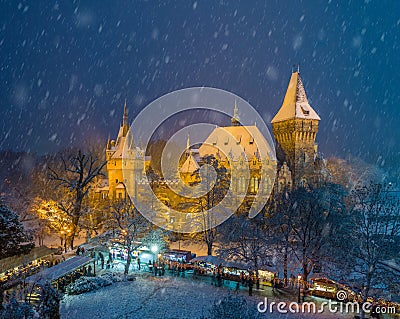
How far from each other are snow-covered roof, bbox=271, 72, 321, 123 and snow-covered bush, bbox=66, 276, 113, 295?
31155 mm

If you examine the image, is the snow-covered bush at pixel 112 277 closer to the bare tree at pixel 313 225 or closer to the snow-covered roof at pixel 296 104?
the bare tree at pixel 313 225

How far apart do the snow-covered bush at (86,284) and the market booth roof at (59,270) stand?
748 millimetres

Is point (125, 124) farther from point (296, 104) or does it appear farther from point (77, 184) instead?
point (77, 184)

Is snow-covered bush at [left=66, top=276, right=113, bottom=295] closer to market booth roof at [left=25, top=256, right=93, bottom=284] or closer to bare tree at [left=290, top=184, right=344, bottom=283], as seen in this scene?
market booth roof at [left=25, top=256, right=93, bottom=284]

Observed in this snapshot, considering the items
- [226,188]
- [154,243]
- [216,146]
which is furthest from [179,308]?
[216,146]

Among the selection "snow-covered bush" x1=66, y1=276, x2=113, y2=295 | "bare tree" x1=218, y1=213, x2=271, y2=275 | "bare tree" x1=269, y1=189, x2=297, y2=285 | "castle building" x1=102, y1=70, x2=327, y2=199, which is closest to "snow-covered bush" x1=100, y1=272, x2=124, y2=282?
"snow-covered bush" x1=66, y1=276, x2=113, y2=295

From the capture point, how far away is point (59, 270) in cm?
1773

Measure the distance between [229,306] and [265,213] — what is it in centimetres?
2187

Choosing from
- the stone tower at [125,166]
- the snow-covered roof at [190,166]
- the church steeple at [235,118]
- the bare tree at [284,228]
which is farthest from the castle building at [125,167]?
the bare tree at [284,228]

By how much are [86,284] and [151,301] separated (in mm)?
3699

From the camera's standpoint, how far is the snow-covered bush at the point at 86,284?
17.1m

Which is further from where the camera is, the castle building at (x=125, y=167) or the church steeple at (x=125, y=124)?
the church steeple at (x=125, y=124)

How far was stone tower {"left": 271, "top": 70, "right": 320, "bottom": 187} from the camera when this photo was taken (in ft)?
141

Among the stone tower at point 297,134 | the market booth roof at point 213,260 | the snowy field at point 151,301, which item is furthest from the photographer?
the stone tower at point 297,134
